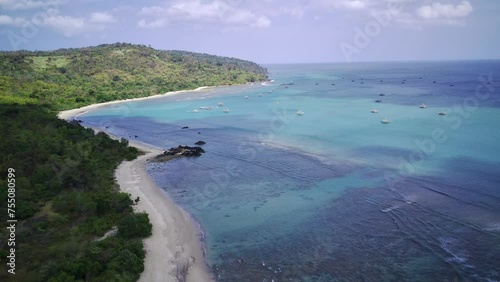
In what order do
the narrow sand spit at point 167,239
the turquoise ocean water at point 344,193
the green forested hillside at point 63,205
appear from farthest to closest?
the turquoise ocean water at point 344,193, the narrow sand spit at point 167,239, the green forested hillside at point 63,205

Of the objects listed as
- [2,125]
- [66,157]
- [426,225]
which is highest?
[2,125]

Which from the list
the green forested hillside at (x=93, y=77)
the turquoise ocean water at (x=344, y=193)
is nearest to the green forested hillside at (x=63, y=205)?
the turquoise ocean water at (x=344, y=193)

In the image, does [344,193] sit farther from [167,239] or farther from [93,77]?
[93,77]

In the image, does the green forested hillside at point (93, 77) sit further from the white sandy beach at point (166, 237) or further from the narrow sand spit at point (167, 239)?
the narrow sand spit at point (167, 239)

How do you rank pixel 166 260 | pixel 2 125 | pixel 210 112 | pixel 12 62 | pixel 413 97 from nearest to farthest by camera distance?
pixel 166 260
pixel 2 125
pixel 210 112
pixel 413 97
pixel 12 62

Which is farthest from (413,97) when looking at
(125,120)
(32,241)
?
(32,241)

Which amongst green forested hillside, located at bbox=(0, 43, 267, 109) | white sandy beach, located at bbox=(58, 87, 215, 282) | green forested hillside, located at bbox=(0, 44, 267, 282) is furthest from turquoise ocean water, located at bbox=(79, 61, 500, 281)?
green forested hillside, located at bbox=(0, 43, 267, 109)

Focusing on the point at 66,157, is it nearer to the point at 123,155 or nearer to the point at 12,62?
the point at 123,155
